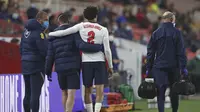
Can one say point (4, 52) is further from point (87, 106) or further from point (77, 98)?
point (87, 106)

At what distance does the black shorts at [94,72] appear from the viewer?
12.7 m

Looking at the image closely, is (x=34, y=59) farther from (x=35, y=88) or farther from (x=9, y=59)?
(x=9, y=59)

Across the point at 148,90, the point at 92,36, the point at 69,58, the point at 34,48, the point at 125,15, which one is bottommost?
the point at 148,90

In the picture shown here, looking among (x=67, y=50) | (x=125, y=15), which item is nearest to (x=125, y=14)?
(x=125, y=15)

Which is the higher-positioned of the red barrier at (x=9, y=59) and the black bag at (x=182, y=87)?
the red barrier at (x=9, y=59)

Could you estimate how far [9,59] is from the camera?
642 inches

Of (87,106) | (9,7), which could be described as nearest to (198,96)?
(9,7)

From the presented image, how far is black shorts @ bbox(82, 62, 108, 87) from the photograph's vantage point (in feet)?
41.8

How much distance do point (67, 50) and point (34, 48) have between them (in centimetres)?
118

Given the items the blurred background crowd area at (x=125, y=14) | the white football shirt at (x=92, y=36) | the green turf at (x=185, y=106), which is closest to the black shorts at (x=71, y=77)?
the white football shirt at (x=92, y=36)

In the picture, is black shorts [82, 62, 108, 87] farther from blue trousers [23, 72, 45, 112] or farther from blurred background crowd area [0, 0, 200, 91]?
blurred background crowd area [0, 0, 200, 91]

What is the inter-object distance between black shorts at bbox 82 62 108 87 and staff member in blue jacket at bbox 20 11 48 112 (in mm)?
1119

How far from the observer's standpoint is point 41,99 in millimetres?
14812

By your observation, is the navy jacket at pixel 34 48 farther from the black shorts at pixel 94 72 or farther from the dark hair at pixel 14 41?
the dark hair at pixel 14 41
